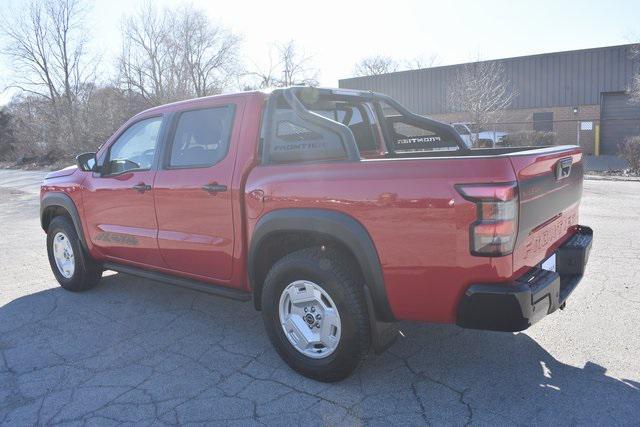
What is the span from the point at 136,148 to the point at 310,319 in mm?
2480

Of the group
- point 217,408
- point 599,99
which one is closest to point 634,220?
point 217,408

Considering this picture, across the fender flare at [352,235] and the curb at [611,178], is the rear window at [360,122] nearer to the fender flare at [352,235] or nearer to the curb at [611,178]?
the fender flare at [352,235]

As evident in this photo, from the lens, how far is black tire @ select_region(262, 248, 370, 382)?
3012mm

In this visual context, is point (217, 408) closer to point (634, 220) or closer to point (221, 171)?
point (221, 171)

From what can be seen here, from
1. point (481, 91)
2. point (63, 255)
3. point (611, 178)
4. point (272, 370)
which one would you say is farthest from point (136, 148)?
point (481, 91)

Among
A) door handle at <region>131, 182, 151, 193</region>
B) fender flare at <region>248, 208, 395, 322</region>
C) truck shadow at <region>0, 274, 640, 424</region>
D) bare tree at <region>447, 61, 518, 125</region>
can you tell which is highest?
bare tree at <region>447, 61, 518, 125</region>

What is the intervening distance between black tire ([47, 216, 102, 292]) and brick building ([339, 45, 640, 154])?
24.3 metres

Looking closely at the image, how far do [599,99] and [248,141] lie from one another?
1192 inches

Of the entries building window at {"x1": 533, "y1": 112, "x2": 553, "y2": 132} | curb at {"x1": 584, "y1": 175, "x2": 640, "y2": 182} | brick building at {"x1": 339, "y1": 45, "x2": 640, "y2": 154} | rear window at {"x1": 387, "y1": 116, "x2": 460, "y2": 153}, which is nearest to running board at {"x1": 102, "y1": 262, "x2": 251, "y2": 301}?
rear window at {"x1": 387, "y1": 116, "x2": 460, "y2": 153}

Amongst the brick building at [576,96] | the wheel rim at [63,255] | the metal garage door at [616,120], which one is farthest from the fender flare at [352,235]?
the metal garage door at [616,120]

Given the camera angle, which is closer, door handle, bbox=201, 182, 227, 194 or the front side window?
door handle, bbox=201, 182, 227, 194

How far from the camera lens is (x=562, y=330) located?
153 inches

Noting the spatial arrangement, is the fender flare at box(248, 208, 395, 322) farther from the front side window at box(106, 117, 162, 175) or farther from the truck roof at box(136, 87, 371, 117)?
the front side window at box(106, 117, 162, 175)

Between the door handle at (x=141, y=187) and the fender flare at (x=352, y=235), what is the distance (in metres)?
1.58
